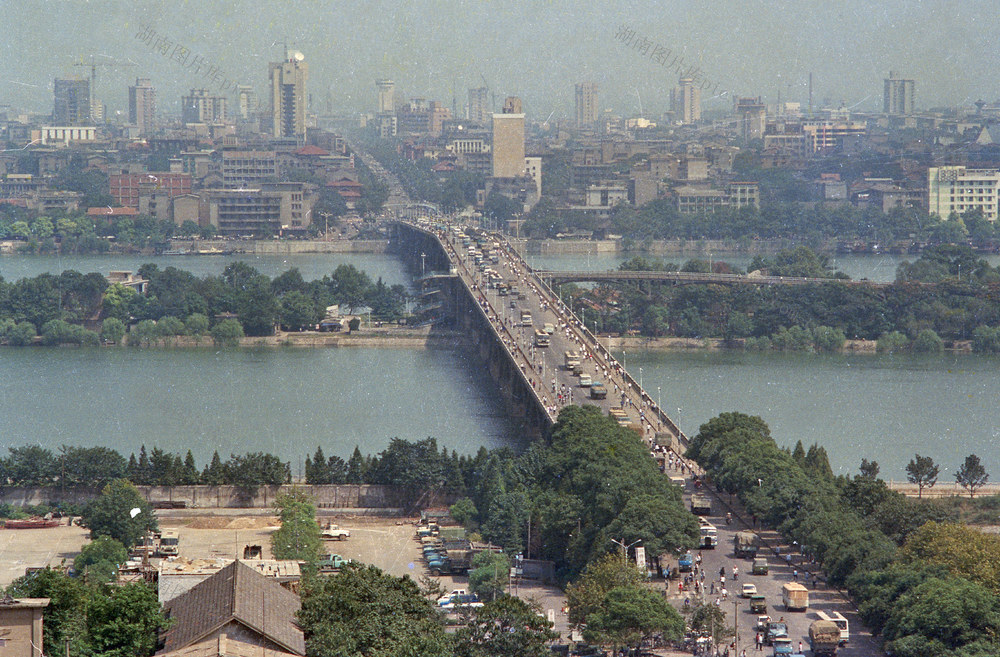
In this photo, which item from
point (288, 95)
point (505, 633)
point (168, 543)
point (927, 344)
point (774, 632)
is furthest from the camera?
point (288, 95)

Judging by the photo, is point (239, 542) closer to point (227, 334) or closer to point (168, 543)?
point (168, 543)

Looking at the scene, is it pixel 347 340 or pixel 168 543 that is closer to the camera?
pixel 168 543

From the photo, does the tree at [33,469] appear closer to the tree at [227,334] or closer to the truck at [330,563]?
the truck at [330,563]

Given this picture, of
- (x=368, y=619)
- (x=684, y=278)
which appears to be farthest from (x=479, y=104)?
(x=368, y=619)

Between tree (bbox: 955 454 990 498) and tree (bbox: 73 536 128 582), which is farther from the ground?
tree (bbox: 955 454 990 498)

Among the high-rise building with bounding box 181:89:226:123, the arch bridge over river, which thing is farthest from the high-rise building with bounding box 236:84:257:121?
the arch bridge over river

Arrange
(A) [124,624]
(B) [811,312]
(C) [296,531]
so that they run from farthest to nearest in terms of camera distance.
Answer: (B) [811,312], (C) [296,531], (A) [124,624]

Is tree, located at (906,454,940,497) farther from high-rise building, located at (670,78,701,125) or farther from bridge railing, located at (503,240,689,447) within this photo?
high-rise building, located at (670,78,701,125)
